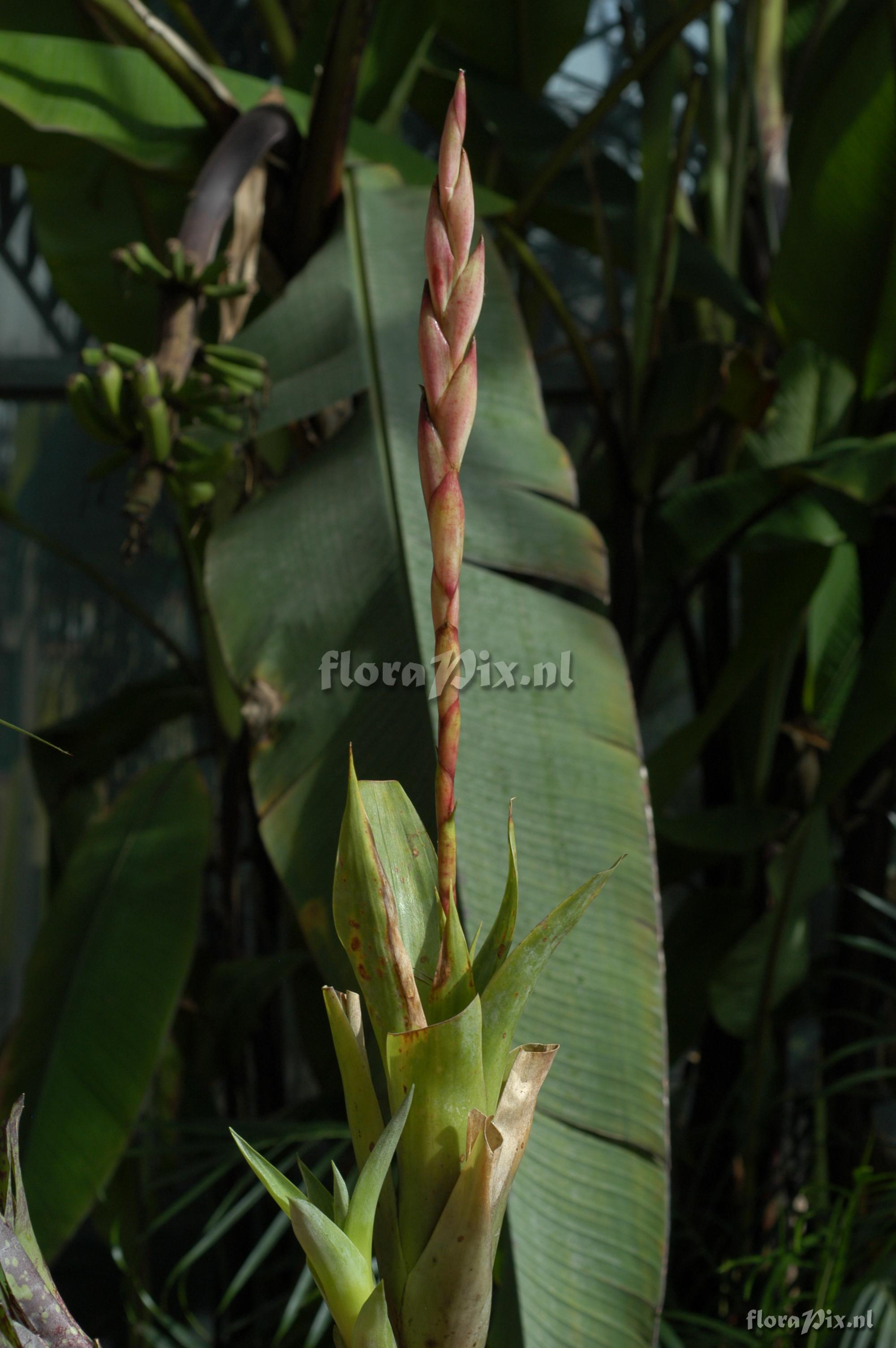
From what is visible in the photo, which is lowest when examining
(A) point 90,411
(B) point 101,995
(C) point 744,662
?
(B) point 101,995

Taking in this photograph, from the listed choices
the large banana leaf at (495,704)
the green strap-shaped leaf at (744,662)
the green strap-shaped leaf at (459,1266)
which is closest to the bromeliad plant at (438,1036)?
the green strap-shaped leaf at (459,1266)

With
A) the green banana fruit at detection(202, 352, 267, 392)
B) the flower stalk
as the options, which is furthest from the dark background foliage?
the flower stalk

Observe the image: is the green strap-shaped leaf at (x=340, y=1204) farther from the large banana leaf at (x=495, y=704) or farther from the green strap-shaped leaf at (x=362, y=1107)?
the large banana leaf at (x=495, y=704)

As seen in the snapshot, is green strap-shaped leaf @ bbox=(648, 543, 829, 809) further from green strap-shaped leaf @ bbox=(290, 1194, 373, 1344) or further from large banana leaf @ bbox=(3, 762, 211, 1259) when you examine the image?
green strap-shaped leaf @ bbox=(290, 1194, 373, 1344)

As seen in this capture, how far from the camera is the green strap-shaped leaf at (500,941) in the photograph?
0.12m

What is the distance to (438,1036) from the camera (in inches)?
4.6

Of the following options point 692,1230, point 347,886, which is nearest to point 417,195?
point 347,886

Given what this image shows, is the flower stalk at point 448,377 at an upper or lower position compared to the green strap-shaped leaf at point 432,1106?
upper

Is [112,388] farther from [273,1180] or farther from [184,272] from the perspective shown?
[273,1180]

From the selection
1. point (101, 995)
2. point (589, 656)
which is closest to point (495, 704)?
point (589, 656)

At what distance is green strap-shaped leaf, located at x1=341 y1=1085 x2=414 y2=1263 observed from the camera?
0.37 feet

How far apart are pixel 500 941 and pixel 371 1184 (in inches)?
1.2

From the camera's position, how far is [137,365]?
0.26 m

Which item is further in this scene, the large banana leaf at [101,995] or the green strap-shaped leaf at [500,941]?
the large banana leaf at [101,995]
